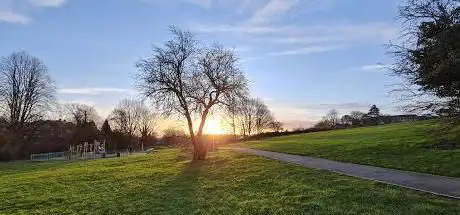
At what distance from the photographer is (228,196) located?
49.0ft

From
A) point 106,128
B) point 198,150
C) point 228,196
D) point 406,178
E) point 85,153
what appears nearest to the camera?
point 406,178

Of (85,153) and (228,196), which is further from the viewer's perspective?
(85,153)

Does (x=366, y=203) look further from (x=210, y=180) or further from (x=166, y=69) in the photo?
(x=166, y=69)

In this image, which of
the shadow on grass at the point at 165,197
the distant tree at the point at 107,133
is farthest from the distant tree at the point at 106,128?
the shadow on grass at the point at 165,197

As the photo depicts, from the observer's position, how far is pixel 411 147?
23.5 meters

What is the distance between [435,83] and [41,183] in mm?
19017

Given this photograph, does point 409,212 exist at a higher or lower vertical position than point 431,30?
lower

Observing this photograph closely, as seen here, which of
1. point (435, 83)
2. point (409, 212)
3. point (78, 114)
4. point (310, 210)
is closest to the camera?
point (409, 212)

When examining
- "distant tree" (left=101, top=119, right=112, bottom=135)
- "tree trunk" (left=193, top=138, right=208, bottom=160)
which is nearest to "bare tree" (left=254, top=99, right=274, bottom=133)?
"distant tree" (left=101, top=119, right=112, bottom=135)

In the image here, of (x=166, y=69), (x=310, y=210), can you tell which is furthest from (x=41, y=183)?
(x=310, y=210)

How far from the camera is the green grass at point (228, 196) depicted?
11531 millimetres

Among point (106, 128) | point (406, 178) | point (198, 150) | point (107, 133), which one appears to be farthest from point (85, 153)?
point (406, 178)

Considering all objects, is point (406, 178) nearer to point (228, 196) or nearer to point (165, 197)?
point (228, 196)

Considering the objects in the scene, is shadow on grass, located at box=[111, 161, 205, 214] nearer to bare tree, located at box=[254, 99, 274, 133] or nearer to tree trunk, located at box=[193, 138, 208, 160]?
tree trunk, located at box=[193, 138, 208, 160]
